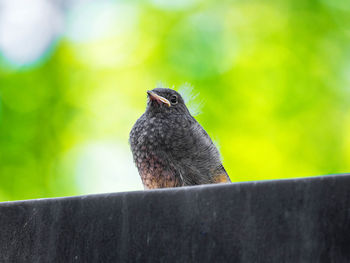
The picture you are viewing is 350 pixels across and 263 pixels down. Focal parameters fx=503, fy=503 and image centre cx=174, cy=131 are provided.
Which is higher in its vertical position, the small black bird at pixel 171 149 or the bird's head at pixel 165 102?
the bird's head at pixel 165 102

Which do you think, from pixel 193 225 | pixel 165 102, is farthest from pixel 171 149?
pixel 193 225

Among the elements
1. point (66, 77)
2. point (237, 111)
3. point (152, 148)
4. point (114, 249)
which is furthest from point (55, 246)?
point (66, 77)

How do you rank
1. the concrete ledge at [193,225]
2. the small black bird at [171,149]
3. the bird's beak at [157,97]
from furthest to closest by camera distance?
the bird's beak at [157,97]
the small black bird at [171,149]
the concrete ledge at [193,225]

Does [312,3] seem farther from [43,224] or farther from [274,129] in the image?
[43,224]

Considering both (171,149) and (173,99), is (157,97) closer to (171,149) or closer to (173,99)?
(173,99)

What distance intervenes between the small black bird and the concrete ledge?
1.06 m

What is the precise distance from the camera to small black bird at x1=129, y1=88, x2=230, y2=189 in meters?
2.81

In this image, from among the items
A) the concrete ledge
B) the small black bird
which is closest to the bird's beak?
the small black bird

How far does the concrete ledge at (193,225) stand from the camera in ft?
4.91

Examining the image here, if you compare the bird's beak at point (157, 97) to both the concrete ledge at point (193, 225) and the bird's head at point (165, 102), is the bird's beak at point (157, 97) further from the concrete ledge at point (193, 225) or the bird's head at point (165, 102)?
the concrete ledge at point (193, 225)

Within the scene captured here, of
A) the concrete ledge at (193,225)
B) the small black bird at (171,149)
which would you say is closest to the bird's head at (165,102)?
the small black bird at (171,149)

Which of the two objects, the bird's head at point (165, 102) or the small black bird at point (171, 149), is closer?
the small black bird at point (171, 149)

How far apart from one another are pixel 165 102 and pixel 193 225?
164cm

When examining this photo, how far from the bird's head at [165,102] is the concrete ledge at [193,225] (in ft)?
4.76
